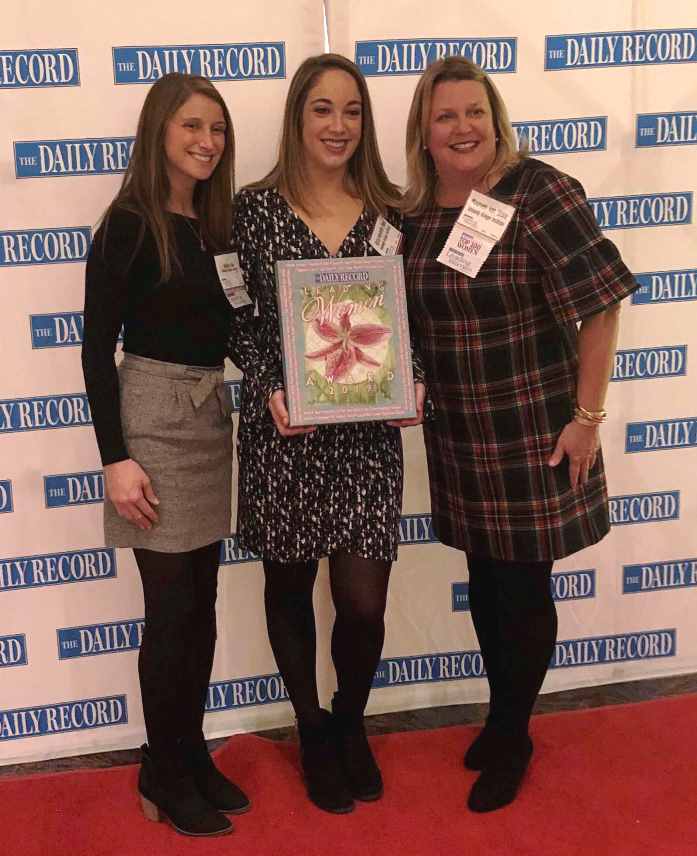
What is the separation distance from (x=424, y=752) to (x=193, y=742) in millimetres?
622

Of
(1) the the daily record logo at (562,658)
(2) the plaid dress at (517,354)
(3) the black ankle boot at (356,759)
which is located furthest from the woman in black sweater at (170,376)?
(1) the the daily record logo at (562,658)

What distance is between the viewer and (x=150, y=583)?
1849 mm

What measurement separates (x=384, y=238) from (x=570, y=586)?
130cm

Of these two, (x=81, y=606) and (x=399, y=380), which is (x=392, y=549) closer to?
(x=399, y=380)

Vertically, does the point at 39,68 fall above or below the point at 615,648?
above

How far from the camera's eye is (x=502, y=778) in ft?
6.79

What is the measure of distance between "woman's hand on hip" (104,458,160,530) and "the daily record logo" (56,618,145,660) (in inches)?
29.7

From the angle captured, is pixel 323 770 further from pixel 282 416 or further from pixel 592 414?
pixel 592 414

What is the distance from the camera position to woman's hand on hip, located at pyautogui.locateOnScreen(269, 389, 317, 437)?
1771 mm

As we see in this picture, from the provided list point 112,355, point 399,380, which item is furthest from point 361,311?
point 112,355

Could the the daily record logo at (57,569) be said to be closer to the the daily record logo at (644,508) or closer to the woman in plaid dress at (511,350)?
the woman in plaid dress at (511,350)

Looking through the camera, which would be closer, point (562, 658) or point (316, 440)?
point (316, 440)

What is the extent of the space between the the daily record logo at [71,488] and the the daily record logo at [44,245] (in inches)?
21.9

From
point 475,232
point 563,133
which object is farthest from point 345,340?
point 563,133
